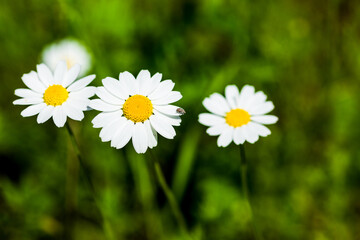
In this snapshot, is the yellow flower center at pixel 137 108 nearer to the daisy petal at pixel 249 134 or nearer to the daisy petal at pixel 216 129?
the daisy petal at pixel 216 129

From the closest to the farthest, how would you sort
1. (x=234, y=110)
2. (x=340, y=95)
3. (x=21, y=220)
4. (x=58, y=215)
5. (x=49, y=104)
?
(x=49, y=104) < (x=234, y=110) < (x=21, y=220) < (x=58, y=215) < (x=340, y=95)

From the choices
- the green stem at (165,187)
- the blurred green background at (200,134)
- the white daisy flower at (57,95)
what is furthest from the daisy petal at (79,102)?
the blurred green background at (200,134)

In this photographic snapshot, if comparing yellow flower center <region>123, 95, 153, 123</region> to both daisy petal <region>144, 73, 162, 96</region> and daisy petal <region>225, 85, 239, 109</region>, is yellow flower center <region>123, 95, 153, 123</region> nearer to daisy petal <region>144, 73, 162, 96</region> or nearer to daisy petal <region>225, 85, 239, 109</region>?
daisy petal <region>144, 73, 162, 96</region>

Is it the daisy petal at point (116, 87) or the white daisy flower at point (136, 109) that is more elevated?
the daisy petal at point (116, 87)

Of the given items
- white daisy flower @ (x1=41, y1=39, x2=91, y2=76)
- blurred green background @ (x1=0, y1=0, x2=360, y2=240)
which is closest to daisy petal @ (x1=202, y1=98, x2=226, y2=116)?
blurred green background @ (x1=0, y1=0, x2=360, y2=240)

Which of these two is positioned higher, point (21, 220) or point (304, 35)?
point (304, 35)

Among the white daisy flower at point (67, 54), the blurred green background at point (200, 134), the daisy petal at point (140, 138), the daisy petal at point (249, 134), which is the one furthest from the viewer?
the white daisy flower at point (67, 54)

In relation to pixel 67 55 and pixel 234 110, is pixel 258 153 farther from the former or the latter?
pixel 67 55

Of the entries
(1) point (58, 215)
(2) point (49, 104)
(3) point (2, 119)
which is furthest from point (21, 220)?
(2) point (49, 104)
